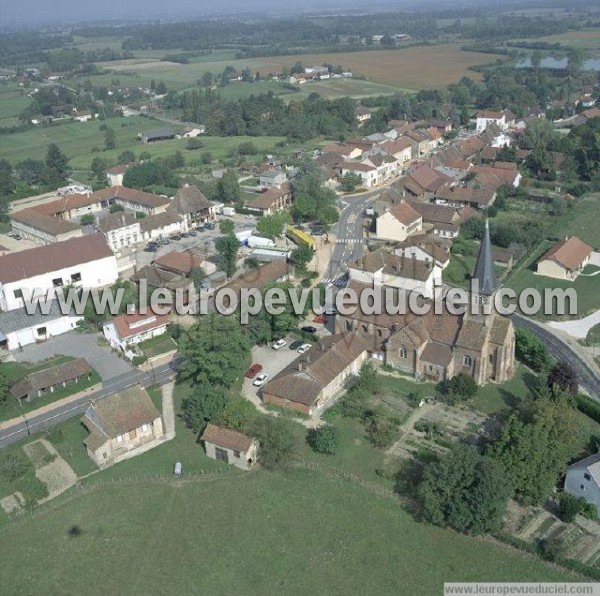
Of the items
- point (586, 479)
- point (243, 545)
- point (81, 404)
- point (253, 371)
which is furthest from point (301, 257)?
point (586, 479)

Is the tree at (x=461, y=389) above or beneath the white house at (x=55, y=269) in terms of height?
beneath

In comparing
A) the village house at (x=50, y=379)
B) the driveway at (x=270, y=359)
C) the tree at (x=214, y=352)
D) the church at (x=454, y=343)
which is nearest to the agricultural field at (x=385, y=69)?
the church at (x=454, y=343)

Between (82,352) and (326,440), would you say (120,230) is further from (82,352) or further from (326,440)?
(326,440)

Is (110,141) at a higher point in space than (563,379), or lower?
higher

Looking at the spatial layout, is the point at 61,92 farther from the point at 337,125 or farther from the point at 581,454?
the point at 581,454

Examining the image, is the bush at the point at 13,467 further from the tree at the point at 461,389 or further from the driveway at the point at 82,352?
the tree at the point at 461,389

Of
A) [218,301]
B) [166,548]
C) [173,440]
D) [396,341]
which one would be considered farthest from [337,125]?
[166,548]
